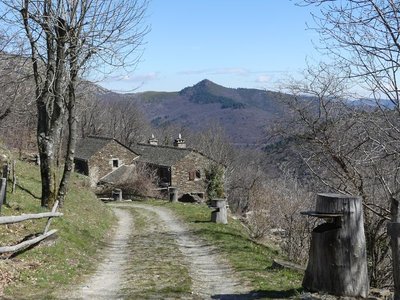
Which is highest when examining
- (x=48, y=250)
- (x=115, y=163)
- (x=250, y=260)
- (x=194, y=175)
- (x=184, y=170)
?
(x=115, y=163)

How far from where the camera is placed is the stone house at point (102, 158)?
54938mm

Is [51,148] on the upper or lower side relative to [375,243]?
upper

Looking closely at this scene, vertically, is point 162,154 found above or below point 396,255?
above

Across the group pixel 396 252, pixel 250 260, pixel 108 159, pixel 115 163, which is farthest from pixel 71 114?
pixel 115 163

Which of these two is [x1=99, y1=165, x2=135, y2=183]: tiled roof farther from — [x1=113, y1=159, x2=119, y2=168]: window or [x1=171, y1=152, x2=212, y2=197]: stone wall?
[x1=171, y1=152, x2=212, y2=197]: stone wall

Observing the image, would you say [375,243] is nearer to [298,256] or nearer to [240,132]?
[298,256]

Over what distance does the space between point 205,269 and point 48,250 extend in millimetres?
4073

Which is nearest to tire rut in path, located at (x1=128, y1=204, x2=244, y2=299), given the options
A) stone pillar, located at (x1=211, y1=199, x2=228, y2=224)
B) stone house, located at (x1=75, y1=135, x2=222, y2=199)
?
stone pillar, located at (x1=211, y1=199, x2=228, y2=224)

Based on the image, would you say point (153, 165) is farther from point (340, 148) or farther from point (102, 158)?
point (340, 148)

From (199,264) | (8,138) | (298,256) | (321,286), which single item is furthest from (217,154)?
(321,286)

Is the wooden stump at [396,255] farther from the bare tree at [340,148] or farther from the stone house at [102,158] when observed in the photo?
the stone house at [102,158]

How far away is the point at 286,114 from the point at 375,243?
15.9 ft

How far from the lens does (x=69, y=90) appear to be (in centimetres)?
1864

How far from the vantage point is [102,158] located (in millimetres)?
55375
